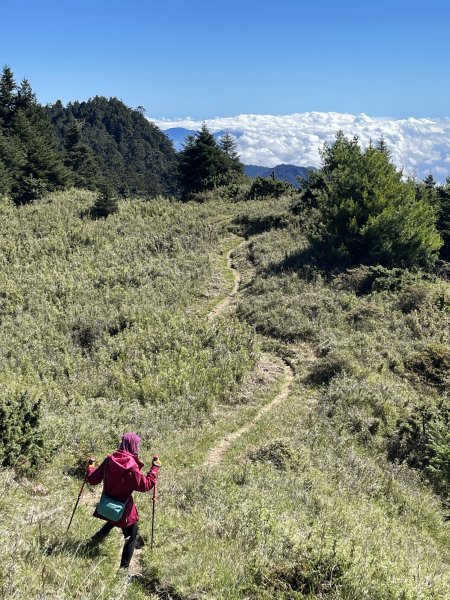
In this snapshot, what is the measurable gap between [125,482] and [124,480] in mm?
39

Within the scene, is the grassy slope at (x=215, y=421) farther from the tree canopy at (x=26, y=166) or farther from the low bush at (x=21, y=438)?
the tree canopy at (x=26, y=166)

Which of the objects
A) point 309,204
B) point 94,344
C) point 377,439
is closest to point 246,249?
point 309,204

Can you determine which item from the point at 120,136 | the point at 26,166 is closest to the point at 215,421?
the point at 26,166

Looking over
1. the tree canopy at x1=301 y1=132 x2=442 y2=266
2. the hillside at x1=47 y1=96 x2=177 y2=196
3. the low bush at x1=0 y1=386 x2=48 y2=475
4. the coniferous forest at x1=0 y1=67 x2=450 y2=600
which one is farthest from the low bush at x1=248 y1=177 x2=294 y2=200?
the hillside at x1=47 y1=96 x2=177 y2=196

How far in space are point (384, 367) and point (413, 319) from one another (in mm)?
4219

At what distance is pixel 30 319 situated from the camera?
21922 mm

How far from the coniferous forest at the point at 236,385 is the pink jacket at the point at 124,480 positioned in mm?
722

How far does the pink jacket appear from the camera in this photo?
6.37 metres

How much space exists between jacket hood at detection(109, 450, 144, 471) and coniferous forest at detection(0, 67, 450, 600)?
123 centimetres

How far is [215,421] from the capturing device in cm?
1448

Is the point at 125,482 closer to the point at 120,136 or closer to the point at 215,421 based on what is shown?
the point at 215,421

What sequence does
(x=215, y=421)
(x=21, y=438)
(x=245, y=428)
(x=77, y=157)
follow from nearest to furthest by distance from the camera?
(x=21, y=438)
(x=245, y=428)
(x=215, y=421)
(x=77, y=157)

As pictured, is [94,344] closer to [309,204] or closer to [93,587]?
[93,587]

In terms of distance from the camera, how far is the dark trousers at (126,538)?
20.8ft
